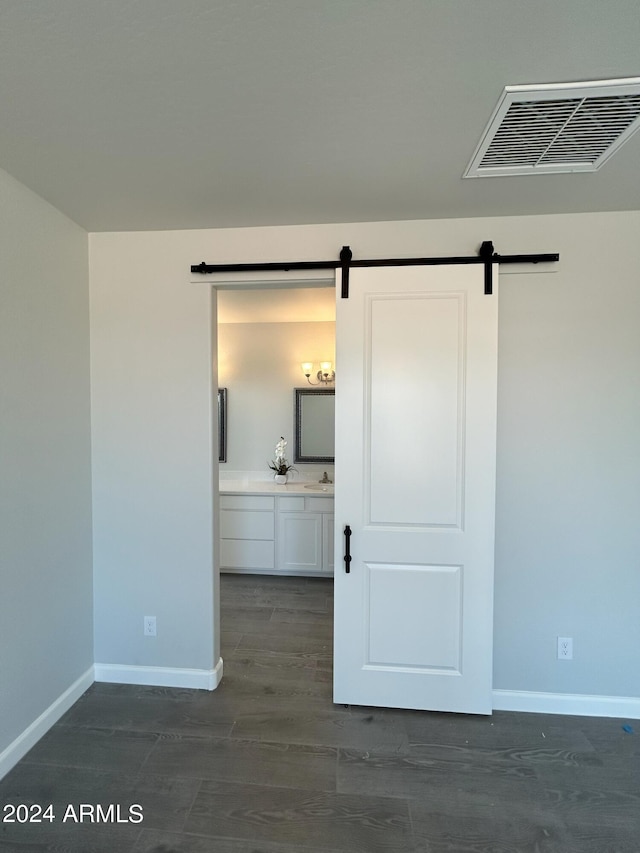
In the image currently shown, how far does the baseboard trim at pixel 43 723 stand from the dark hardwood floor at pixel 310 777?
38 mm

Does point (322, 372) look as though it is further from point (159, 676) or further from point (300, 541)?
point (159, 676)

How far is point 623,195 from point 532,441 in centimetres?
117

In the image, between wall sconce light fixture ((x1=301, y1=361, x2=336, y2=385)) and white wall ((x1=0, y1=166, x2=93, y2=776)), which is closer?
white wall ((x1=0, y1=166, x2=93, y2=776))

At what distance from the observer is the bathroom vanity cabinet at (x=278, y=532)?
3.61 meters

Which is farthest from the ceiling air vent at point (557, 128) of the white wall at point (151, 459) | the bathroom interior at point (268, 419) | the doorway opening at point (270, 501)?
the bathroom interior at point (268, 419)

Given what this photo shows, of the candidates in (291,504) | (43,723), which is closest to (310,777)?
(43,723)

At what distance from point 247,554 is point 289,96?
3386 millimetres

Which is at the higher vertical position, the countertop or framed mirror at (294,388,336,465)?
framed mirror at (294,388,336,465)

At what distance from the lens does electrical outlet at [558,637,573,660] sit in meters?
2.01

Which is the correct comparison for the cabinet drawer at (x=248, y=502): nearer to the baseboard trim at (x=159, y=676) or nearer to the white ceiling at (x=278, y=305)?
the baseboard trim at (x=159, y=676)

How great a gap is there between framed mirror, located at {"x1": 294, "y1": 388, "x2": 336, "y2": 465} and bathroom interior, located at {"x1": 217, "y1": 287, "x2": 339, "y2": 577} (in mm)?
10

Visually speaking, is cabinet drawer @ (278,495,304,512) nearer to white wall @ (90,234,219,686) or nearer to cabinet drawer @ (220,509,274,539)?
cabinet drawer @ (220,509,274,539)

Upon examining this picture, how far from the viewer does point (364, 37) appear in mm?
1024

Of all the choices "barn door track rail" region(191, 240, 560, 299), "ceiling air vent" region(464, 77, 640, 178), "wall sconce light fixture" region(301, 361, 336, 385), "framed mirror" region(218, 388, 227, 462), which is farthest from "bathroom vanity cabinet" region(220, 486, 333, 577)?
"ceiling air vent" region(464, 77, 640, 178)
